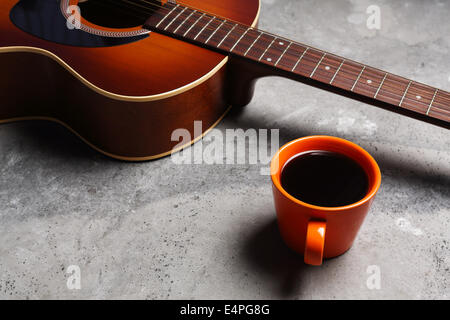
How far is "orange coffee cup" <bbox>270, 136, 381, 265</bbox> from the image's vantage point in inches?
21.7

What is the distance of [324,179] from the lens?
60 cm

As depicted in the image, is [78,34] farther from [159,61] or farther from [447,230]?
[447,230]

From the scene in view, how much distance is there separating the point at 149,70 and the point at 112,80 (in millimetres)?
61

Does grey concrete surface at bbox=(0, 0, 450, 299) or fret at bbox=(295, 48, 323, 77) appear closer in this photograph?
grey concrete surface at bbox=(0, 0, 450, 299)

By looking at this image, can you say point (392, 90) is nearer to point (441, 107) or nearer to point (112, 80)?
point (441, 107)

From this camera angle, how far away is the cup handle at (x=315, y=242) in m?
0.55

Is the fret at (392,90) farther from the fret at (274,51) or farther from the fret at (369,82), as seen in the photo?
the fret at (274,51)

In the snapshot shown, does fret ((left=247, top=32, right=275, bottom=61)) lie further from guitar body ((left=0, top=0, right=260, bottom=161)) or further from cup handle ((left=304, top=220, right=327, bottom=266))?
cup handle ((left=304, top=220, right=327, bottom=266))

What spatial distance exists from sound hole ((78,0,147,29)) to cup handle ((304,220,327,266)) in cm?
52

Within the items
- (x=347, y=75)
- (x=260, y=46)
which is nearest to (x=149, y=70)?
(x=260, y=46)

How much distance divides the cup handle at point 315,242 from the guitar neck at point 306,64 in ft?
0.87

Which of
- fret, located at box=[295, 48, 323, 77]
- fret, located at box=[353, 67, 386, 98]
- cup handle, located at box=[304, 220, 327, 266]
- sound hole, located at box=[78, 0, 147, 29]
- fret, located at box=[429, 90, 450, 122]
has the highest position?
sound hole, located at box=[78, 0, 147, 29]

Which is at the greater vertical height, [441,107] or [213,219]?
[441,107]

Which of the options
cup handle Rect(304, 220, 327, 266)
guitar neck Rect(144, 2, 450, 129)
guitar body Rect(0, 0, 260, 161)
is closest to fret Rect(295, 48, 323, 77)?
guitar neck Rect(144, 2, 450, 129)
